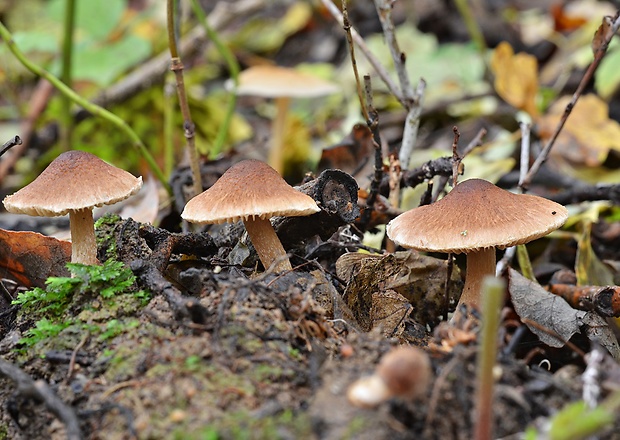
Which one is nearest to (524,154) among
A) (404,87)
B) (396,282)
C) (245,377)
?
(404,87)

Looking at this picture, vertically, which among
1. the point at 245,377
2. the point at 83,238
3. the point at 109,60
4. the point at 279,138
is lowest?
the point at 279,138

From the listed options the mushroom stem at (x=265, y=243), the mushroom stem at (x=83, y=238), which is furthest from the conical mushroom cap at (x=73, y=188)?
the mushroom stem at (x=265, y=243)

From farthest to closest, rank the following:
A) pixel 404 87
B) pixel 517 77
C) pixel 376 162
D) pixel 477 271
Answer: pixel 517 77 → pixel 404 87 → pixel 376 162 → pixel 477 271

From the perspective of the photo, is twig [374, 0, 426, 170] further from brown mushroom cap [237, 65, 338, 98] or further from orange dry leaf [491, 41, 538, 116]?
brown mushroom cap [237, 65, 338, 98]

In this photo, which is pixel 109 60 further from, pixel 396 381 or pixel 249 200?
pixel 396 381

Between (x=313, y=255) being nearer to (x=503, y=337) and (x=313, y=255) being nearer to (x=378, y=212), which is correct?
(x=378, y=212)

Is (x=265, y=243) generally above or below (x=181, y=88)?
below

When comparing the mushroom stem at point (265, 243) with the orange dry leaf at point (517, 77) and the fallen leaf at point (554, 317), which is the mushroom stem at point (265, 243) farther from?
the orange dry leaf at point (517, 77)
